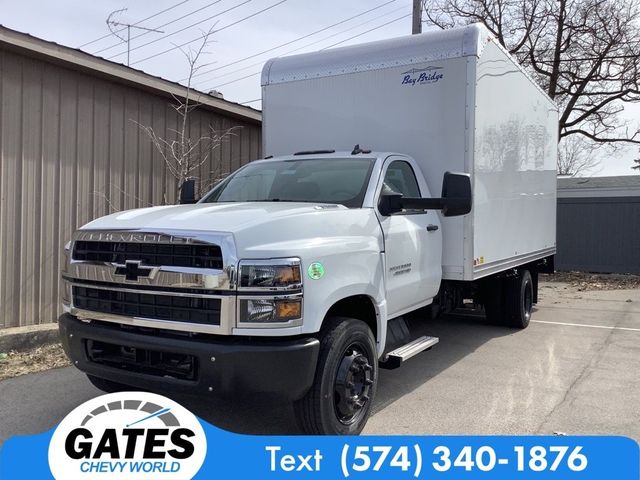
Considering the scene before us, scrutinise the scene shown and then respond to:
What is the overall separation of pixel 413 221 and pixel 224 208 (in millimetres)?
1712

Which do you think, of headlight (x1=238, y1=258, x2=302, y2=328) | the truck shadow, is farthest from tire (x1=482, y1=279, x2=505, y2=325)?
headlight (x1=238, y1=258, x2=302, y2=328)

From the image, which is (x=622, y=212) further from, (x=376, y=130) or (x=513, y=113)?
(x=376, y=130)

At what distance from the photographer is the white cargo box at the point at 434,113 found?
217 inches

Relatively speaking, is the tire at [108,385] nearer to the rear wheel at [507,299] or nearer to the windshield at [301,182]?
the windshield at [301,182]

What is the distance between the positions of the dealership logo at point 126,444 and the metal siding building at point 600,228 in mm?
15670

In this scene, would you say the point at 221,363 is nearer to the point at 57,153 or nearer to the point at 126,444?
the point at 126,444

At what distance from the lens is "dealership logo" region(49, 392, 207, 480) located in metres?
2.86

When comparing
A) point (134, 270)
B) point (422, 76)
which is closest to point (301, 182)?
point (422, 76)

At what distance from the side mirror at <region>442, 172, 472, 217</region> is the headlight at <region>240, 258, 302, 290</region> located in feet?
4.83

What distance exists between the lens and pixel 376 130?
591cm

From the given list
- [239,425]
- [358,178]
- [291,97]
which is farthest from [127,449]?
[291,97]

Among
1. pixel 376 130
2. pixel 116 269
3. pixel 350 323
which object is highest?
pixel 376 130

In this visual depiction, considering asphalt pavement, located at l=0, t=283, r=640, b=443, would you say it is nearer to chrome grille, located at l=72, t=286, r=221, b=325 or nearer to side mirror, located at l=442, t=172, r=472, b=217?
chrome grille, located at l=72, t=286, r=221, b=325

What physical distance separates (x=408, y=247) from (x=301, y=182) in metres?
1.06
